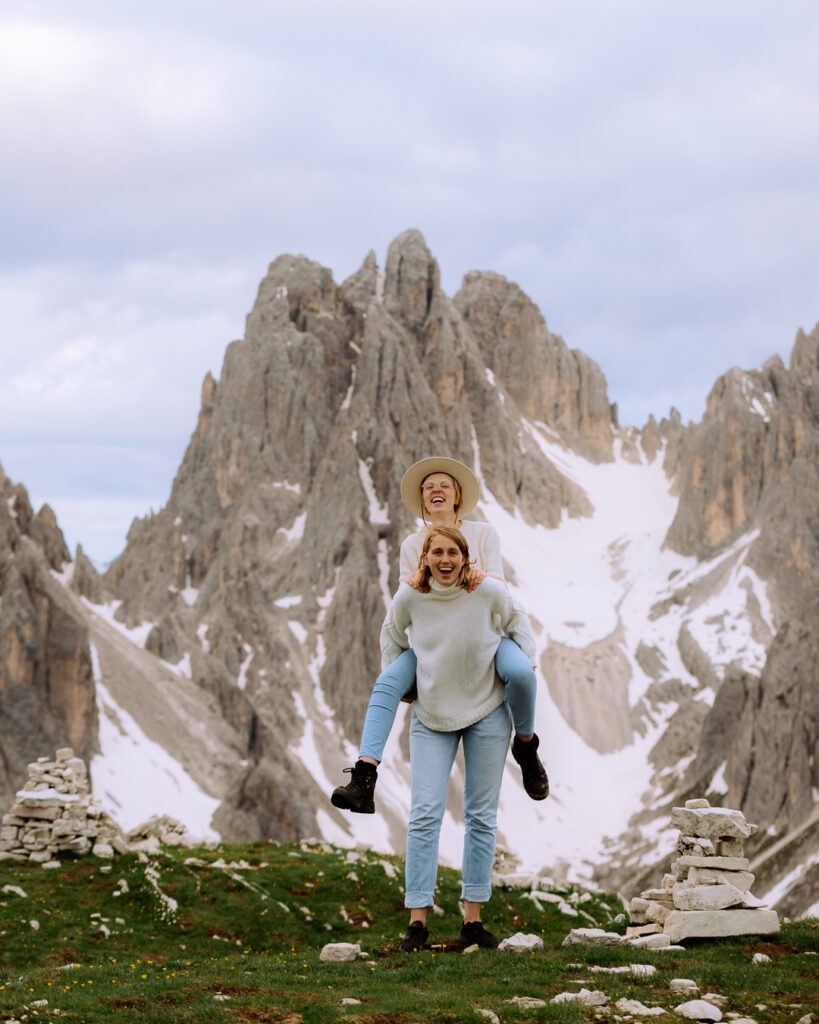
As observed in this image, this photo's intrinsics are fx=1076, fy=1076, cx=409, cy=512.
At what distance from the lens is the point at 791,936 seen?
46.9ft

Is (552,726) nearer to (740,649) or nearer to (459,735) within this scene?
(740,649)

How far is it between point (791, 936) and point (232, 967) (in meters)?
7.36

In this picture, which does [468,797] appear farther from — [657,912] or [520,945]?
[657,912]

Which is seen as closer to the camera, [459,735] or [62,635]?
[459,735]

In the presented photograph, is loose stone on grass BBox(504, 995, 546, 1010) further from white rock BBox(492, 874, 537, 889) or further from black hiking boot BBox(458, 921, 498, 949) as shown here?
white rock BBox(492, 874, 537, 889)

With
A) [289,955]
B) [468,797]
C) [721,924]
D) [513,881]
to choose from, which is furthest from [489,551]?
[513,881]

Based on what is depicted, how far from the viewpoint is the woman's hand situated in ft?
40.4

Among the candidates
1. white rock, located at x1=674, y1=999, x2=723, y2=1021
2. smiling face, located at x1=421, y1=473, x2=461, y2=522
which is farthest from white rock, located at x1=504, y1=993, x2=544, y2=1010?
smiling face, located at x1=421, y1=473, x2=461, y2=522

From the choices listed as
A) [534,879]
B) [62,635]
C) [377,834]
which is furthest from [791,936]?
[377,834]

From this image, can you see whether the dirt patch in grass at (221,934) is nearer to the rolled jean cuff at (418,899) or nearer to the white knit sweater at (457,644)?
the rolled jean cuff at (418,899)

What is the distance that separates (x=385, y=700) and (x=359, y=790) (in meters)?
1.12

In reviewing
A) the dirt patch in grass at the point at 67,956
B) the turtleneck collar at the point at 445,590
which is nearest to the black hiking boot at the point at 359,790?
the turtleneck collar at the point at 445,590

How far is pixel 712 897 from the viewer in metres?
14.3

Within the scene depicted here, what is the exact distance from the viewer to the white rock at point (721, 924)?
553 inches
